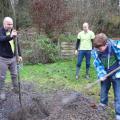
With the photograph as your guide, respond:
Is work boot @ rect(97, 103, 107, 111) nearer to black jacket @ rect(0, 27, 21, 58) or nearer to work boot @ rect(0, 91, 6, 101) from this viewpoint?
work boot @ rect(0, 91, 6, 101)

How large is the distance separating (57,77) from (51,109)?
403cm

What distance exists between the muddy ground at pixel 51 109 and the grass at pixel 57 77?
1010mm

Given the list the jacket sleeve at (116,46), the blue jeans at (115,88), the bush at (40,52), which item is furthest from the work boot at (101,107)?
the bush at (40,52)

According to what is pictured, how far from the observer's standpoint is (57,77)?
11195 millimetres

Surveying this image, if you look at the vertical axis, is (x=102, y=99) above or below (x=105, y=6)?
below

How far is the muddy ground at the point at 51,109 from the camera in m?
6.89

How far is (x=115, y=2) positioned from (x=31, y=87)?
1267cm

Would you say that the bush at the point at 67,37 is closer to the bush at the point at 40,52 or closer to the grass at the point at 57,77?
the bush at the point at 40,52

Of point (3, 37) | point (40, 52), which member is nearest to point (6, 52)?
point (3, 37)

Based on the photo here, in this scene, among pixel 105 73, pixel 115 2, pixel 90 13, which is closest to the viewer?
pixel 105 73

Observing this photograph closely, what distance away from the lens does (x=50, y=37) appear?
16344 mm

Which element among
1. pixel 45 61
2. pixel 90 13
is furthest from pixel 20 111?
pixel 90 13

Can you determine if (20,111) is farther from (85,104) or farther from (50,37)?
Result: (50,37)

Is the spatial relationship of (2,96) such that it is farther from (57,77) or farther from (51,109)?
(57,77)
